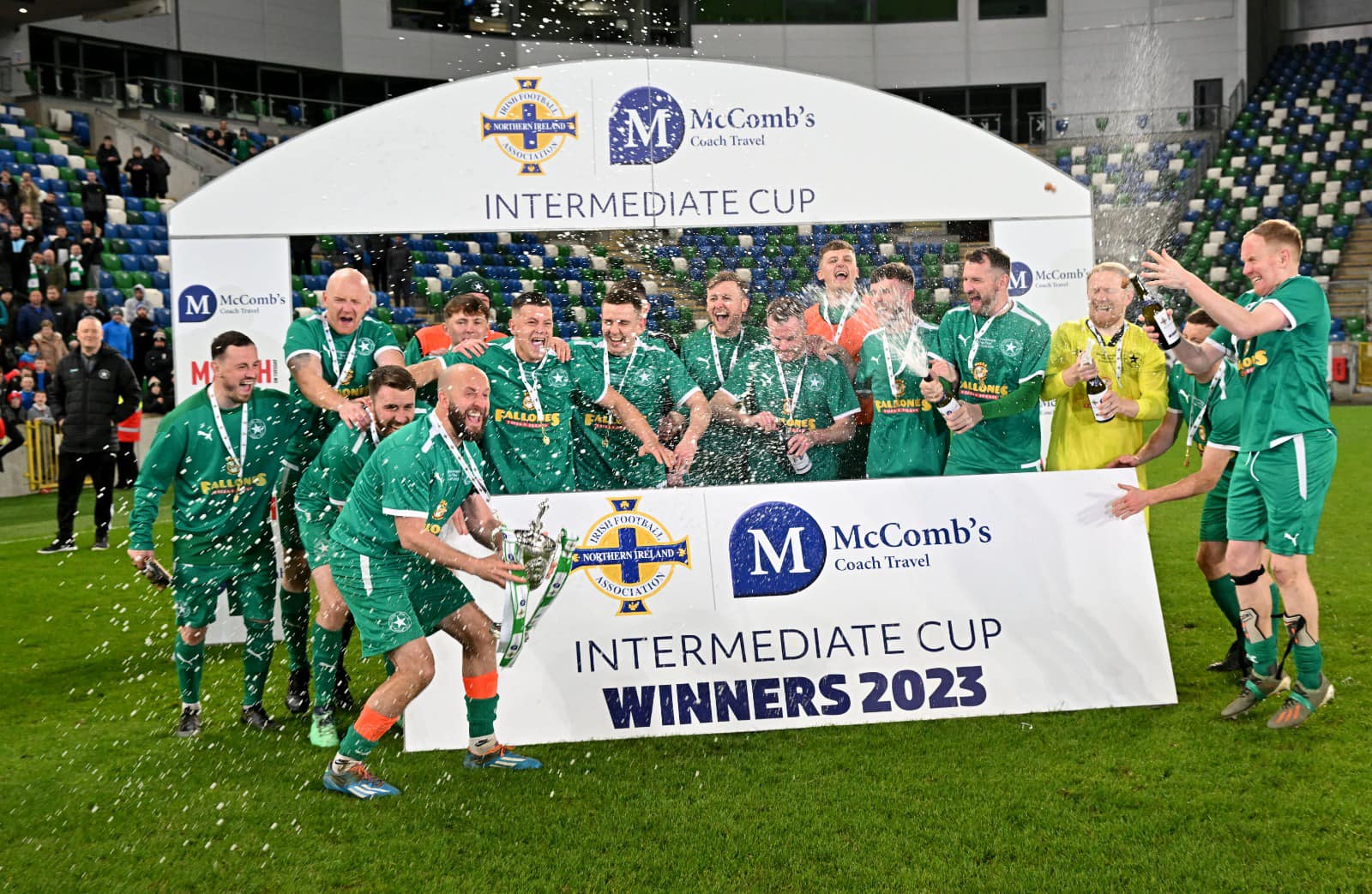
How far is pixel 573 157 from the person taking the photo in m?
7.65

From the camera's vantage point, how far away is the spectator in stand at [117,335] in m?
16.0

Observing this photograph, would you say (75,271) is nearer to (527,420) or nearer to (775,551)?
(527,420)

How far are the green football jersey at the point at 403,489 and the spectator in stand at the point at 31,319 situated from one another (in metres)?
13.7

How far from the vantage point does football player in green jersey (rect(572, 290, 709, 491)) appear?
23.1ft

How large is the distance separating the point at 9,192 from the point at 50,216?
0.67 m

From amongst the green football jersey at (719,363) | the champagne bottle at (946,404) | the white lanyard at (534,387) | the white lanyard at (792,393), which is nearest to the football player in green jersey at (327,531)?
the white lanyard at (534,387)

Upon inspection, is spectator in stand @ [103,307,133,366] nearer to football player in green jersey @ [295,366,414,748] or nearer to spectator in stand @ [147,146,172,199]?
spectator in stand @ [147,146,172,199]

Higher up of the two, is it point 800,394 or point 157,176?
point 157,176

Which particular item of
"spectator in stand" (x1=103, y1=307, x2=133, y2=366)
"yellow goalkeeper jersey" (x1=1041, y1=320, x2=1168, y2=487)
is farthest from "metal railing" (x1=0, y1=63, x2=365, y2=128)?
"yellow goalkeeper jersey" (x1=1041, y1=320, x2=1168, y2=487)

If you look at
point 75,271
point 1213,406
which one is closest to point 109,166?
point 75,271

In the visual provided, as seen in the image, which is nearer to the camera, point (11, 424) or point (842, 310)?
point (842, 310)

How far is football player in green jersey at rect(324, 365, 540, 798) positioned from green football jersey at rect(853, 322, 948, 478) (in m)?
2.55

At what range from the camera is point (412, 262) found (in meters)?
15.1

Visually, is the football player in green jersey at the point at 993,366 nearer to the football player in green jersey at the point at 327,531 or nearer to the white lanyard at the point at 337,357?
the football player in green jersey at the point at 327,531
